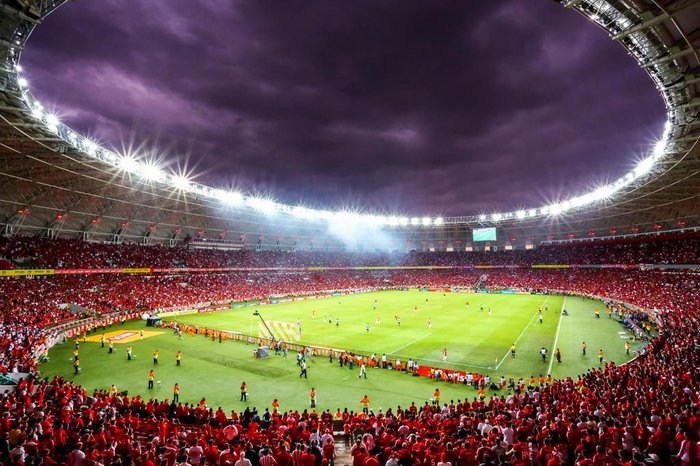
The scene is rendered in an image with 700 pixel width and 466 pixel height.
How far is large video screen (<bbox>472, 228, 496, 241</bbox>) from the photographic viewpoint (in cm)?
10762

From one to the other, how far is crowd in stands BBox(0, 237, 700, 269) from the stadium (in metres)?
0.44

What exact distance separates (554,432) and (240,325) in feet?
126

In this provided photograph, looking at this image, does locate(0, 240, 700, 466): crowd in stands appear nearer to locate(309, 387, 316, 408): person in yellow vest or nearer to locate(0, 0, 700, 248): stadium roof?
locate(309, 387, 316, 408): person in yellow vest

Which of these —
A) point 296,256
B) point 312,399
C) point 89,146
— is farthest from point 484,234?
point 312,399

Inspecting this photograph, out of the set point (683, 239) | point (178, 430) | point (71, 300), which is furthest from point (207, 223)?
point (683, 239)

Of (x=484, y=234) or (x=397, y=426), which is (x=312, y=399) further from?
(x=484, y=234)

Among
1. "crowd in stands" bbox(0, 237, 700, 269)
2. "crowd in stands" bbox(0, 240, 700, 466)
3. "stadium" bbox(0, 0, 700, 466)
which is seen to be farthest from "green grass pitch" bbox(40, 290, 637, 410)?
"crowd in stands" bbox(0, 237, 700, 269)

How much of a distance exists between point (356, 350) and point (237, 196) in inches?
1648

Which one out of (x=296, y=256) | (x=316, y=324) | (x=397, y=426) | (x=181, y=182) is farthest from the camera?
(x=296, y=256)

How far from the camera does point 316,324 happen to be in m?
45.6

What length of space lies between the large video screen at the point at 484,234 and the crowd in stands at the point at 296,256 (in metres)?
4.44

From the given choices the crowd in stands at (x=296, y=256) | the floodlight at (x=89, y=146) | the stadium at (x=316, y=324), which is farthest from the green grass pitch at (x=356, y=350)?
the floodlight at (x=89, y=146)

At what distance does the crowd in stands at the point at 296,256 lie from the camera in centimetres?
5006

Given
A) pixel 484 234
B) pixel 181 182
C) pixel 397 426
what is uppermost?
pixel 181 182
